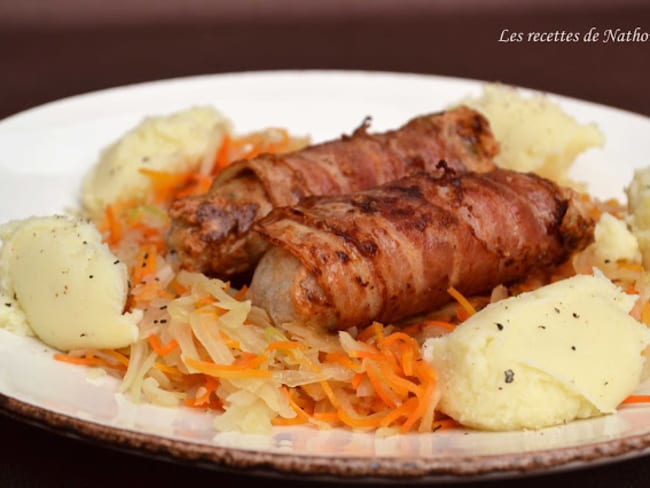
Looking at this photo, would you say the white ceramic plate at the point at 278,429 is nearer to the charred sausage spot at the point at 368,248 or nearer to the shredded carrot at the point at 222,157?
the shredded carrot at the point at 222,157

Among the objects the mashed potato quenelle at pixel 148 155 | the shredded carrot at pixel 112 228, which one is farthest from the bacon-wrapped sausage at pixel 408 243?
the mashed potato quenelle at pixel 148 155

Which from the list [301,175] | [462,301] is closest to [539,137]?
[301,175]

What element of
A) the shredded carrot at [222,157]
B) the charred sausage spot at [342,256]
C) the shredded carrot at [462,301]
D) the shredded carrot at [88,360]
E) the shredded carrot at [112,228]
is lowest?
the shredded carrot at [88,360]

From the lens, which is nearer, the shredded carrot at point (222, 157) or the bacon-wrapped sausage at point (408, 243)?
the bacon-wrapped sausage at point (408, 243)

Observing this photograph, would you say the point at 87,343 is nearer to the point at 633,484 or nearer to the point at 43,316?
the point at 43,316

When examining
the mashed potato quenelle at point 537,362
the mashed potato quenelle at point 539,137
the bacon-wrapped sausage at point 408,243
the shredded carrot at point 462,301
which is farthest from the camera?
the mashed potato quenelle at point 539,137

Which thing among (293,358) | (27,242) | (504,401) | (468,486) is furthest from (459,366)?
(27,242)
